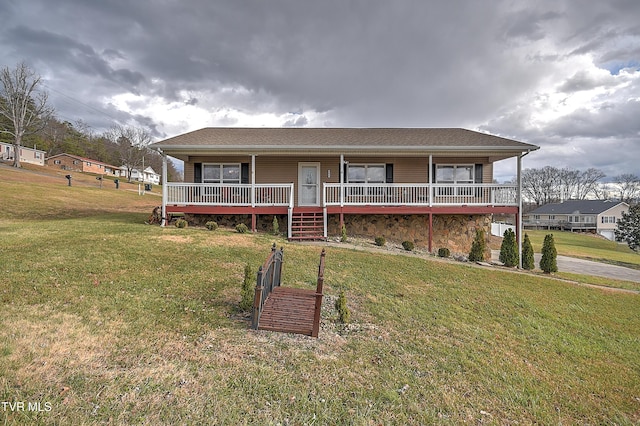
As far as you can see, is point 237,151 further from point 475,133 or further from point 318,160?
point 475,133

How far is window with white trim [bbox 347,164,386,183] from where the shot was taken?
13898 mm

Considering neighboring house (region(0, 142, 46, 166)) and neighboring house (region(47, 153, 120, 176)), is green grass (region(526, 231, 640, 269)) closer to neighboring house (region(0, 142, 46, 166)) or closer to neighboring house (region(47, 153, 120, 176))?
neighboring house (region(47, 153, 120, 176))

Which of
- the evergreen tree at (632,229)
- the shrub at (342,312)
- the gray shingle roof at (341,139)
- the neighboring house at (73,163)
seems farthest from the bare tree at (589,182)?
the neighboring house at (73,163)

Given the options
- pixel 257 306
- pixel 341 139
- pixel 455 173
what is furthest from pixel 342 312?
pixel 455 173

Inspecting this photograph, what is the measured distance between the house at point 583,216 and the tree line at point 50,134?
70.2 m

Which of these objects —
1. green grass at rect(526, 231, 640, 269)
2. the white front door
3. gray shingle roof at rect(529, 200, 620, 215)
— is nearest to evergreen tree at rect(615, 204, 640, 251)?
green grass at rect(526, 231, 640, 269)

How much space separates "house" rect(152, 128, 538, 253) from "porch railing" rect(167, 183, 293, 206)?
43 millimetres

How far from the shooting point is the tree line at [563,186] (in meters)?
70.2

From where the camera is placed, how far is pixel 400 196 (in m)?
12.6

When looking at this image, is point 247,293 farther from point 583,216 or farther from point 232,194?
point 583,216

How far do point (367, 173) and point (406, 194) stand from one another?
2.30m

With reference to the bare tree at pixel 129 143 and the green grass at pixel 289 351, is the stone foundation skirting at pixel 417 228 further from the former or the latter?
the bare tree at pixel 129 143

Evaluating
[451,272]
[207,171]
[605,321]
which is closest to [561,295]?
[605,321]

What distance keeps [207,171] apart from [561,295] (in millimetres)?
14033
